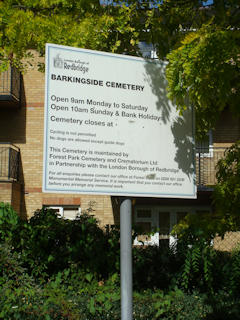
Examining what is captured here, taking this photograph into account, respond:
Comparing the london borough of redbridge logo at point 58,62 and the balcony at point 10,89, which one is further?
the balcony at point 10,89

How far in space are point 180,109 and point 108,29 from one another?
2624 mm

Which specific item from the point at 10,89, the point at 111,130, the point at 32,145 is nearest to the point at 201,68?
the point at 111,130

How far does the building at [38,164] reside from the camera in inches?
565

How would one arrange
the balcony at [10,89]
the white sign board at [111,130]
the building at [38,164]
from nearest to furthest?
the white sign board at [111,130] → the balcony at [10,89] → the building at [38,164]

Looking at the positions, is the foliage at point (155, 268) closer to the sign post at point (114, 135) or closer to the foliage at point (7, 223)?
the foliage at point (7, 223)

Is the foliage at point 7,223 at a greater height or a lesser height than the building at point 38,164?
lesser

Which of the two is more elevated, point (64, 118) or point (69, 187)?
point (64, 118)

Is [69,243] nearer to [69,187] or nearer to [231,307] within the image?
[231,307]

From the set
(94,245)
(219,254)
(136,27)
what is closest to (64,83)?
(136,27)

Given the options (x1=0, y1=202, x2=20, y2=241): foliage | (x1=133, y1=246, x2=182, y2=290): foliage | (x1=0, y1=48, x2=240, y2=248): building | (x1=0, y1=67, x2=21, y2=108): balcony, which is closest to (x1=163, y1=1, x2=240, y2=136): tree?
(x1=133, y1=246, x2=182, y2=290): foliage

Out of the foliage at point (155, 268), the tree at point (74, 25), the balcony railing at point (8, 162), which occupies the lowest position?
the foliage at point (155, 268)

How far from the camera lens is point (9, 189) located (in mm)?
13539

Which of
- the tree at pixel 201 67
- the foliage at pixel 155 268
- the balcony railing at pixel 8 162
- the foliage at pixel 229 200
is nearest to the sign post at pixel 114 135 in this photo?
the tree at pixel 201 67

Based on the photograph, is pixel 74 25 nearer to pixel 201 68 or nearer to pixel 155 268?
pixel 201 68
